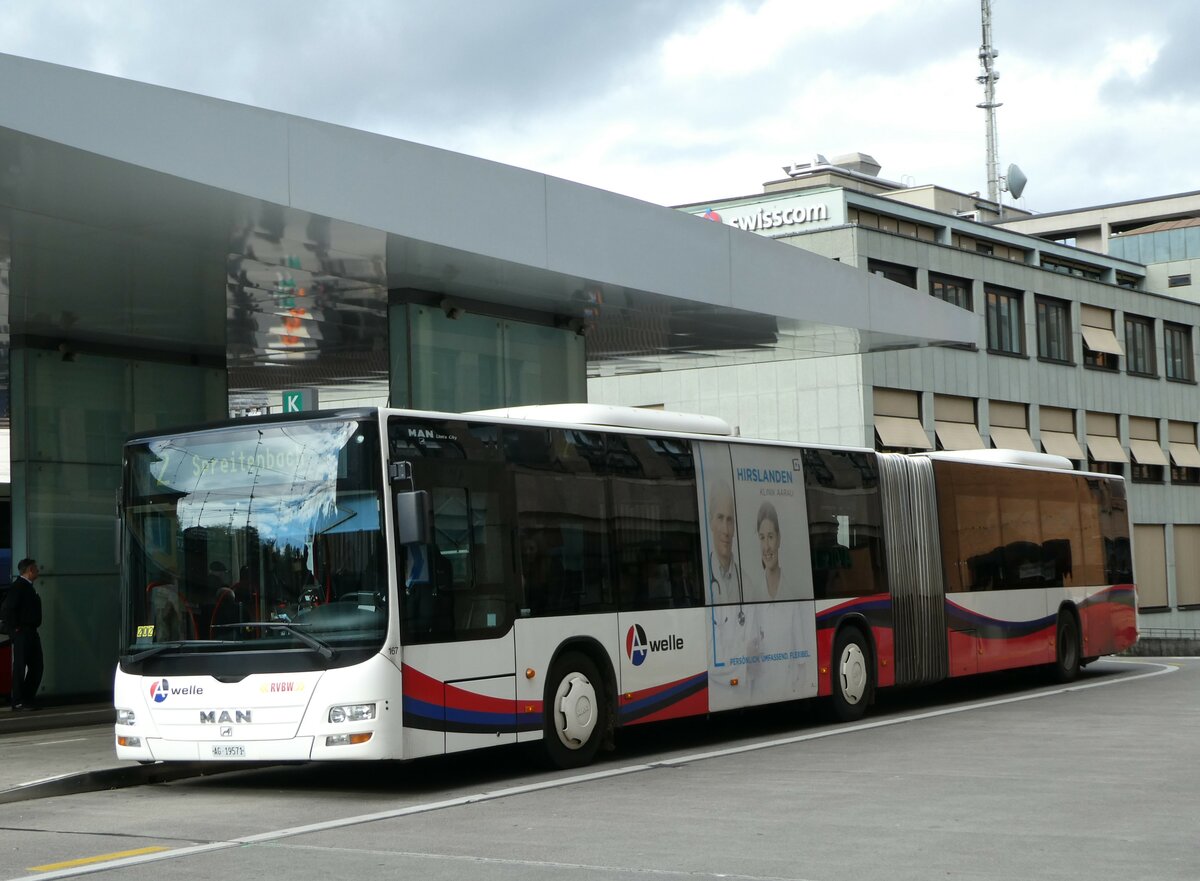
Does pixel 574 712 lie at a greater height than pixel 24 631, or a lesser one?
lesser

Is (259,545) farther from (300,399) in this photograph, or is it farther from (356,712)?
(300,399)

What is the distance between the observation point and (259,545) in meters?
11.5

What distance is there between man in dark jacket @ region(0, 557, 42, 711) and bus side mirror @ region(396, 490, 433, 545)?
8.61m

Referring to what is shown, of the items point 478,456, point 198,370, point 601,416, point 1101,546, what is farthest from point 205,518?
point 1101,546

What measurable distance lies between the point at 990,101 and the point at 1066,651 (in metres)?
68.7

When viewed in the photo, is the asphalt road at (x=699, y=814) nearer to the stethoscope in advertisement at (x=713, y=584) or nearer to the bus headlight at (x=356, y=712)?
the bus headlight at (x=356, y=712)

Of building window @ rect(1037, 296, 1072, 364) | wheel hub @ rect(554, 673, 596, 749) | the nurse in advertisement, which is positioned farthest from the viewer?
building window @ rect(1037, 296, 1072, 364)

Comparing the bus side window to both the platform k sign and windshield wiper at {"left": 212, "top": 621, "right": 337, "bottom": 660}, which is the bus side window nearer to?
the platform k sign

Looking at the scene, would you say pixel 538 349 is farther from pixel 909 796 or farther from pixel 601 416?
pixel 909 796

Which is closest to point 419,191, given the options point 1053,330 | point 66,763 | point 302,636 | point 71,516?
point 302,636

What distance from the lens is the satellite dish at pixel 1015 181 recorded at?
81812 millimetres

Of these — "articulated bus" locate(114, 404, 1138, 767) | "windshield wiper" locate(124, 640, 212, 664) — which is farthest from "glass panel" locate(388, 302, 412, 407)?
"windshield wiper" locate(124, 640, 212, 664)

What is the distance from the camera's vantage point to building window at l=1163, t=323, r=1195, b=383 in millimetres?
60906

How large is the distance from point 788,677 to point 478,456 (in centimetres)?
482
